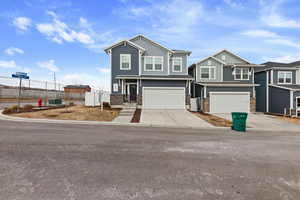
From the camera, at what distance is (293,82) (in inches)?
857

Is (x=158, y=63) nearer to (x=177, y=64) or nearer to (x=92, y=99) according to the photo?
(x=177, y=64)

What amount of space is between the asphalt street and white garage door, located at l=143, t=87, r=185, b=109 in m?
13.3

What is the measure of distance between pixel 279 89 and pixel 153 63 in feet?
50.8

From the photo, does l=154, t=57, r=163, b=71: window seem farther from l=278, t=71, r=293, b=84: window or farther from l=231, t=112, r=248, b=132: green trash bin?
l=278, t=71, r=293, b=84: window

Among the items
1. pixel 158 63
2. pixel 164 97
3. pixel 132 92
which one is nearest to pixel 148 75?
pixel 158 63

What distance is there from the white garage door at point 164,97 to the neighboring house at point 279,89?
38.1 feet

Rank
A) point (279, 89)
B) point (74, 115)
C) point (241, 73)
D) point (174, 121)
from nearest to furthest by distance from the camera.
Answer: point (174, 121) < point (74, 115) < point (279, 89) < point (241, 73)

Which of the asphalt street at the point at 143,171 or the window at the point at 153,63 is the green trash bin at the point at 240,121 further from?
the window at the point at 153,63

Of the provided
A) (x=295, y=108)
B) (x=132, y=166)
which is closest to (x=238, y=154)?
(x=132, y=166)

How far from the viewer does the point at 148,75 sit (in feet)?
66.3

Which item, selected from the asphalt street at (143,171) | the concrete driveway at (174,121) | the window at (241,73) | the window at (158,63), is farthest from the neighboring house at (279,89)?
the asphalt street at (143,171)

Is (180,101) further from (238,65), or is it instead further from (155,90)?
(238,65)

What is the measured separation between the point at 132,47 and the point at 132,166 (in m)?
17.9

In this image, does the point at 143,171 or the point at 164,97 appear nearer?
the point at 143,171
